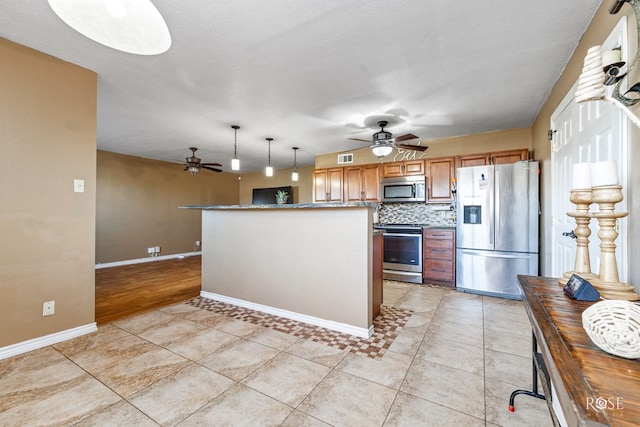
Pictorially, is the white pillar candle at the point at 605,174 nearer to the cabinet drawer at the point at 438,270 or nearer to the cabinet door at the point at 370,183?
the cabinet drawer at the point at 438,270

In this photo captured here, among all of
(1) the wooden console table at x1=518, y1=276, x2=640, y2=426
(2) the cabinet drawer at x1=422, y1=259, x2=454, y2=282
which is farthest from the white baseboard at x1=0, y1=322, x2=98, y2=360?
(2) the cabinet drawer at x1=422, y1=259, x2=454, y2=282

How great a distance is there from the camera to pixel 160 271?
17.4 ft

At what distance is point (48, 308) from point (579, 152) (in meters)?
4.54

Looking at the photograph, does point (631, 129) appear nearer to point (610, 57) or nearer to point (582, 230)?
point (610, 57)

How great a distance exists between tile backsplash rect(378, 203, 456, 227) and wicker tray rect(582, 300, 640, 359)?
4237 mm

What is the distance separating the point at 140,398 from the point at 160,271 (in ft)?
13.8

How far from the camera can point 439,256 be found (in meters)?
4.24

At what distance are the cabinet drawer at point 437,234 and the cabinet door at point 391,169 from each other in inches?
49.3

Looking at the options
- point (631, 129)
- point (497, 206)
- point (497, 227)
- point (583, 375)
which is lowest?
point (583, 375)

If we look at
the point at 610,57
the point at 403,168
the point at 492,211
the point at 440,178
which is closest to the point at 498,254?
the point at 492,211

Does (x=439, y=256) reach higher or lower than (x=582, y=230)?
lower

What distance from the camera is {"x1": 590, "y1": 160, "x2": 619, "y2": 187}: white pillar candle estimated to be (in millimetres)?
1067

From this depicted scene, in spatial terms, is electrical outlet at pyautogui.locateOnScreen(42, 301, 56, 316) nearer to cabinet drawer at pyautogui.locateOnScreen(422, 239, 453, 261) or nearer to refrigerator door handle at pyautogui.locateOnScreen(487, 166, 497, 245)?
cabinet drawer at pyautogui.locateOnScreen(422, 239, 453, 261)

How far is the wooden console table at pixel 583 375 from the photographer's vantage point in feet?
1.66
